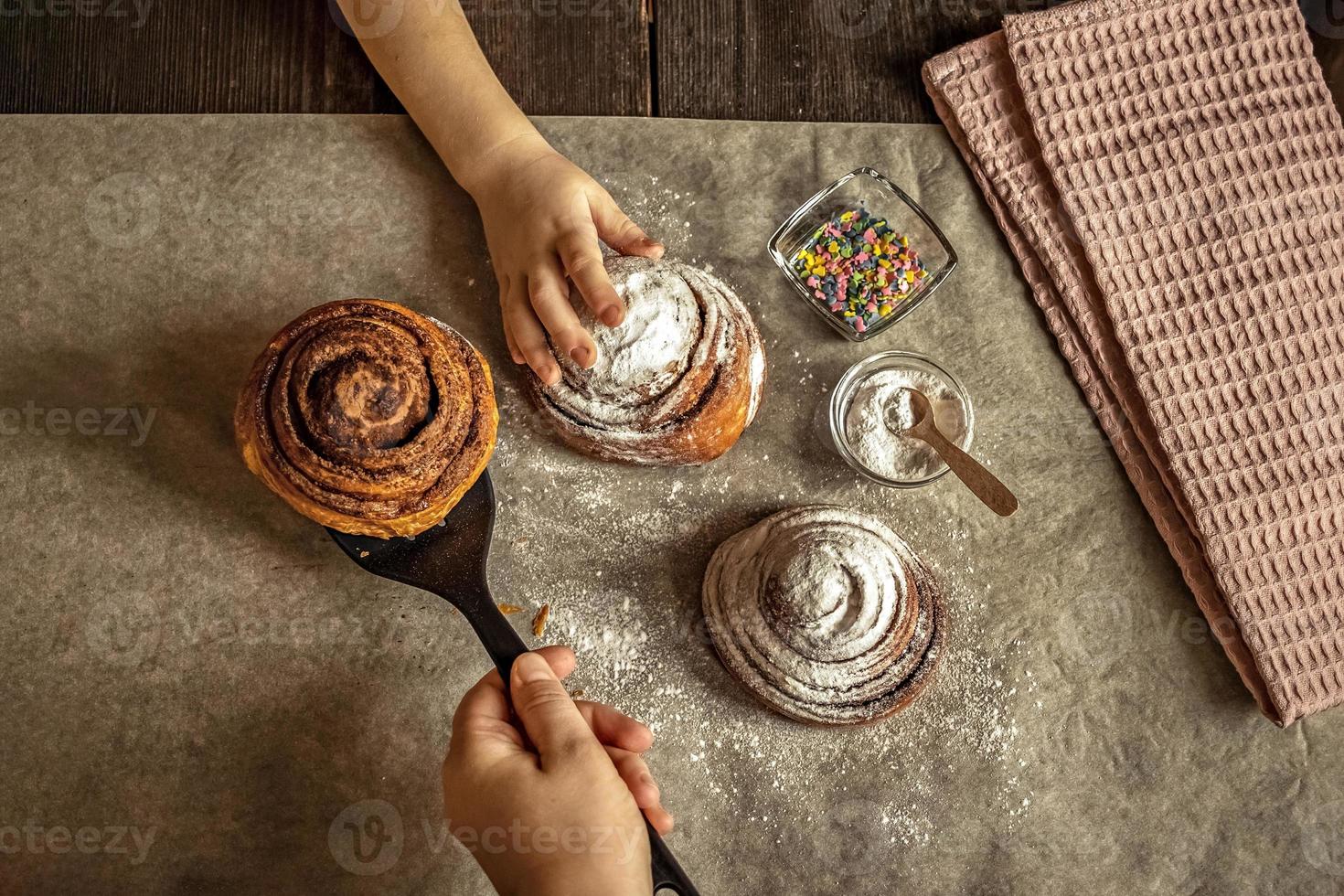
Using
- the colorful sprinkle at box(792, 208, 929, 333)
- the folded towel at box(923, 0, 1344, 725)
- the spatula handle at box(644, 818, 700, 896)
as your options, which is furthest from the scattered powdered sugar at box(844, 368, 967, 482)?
the spatula handle at box(644, 818, 700, 896)

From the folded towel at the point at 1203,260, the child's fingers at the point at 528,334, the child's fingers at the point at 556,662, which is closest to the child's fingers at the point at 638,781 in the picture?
the child's fingers at the point at 556,662

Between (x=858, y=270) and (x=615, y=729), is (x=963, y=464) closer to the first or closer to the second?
(x=858, y=270)

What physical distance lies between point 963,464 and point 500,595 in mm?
712

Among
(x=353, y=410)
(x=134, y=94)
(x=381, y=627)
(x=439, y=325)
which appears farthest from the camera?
(x=134, y=94)

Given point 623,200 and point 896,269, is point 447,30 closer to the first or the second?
point 623,200

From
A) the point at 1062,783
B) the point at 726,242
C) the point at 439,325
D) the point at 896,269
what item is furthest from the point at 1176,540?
the point at 439,325

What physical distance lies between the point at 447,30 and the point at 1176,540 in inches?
54.6

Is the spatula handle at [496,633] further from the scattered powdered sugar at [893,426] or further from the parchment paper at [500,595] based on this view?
the scattered powdered sugar at [893,426]

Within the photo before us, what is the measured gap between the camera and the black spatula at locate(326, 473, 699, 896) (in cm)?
126

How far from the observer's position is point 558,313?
48.6 inches

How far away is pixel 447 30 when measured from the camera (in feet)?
4.69

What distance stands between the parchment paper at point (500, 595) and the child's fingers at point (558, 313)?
19 cm

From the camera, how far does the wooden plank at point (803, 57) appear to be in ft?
4.99

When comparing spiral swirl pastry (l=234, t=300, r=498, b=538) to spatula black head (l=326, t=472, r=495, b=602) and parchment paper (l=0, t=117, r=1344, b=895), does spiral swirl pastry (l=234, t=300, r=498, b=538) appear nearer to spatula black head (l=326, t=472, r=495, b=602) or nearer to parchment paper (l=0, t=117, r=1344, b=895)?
spatula black head (l=326, t=472, r=495, b=602)
